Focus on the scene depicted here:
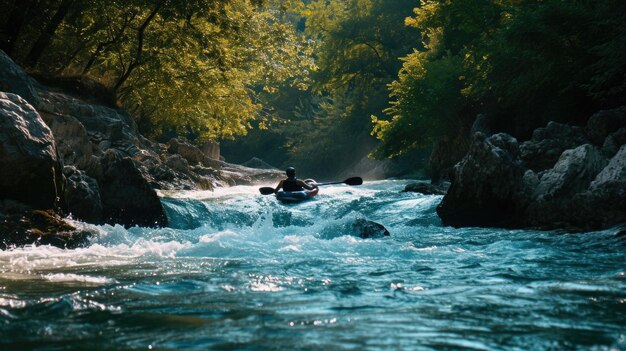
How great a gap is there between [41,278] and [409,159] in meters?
34.8

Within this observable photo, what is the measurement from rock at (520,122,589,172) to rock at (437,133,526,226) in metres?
2.15

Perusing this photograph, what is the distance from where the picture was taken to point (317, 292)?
6246 mm

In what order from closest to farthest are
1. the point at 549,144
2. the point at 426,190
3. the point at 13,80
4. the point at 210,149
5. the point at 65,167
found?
the point at 65,167 → the point at 13,80 → the point at 549,144 → the point at 426,190 → the point at 210,149

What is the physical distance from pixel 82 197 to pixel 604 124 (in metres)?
11.7

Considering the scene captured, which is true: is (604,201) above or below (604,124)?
below

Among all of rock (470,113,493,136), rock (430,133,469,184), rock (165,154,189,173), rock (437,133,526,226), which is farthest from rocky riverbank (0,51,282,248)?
rock (430,133,469,184)

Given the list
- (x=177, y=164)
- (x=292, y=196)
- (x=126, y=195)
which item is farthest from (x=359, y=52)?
(x=126, y=195)

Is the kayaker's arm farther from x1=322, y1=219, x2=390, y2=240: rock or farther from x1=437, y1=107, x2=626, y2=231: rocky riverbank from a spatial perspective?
x1=322, y1=219, x2=390, y2=240: rock

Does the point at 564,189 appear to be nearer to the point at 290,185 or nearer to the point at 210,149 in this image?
the point at 290,185

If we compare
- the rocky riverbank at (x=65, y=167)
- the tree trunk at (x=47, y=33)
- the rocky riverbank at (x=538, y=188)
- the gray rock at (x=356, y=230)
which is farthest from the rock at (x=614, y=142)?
the tree trunk at (x=47, y=33)

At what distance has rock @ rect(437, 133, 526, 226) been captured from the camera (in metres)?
13.0

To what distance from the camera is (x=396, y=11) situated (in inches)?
1705

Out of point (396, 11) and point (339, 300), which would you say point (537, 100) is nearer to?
point (339, 300)

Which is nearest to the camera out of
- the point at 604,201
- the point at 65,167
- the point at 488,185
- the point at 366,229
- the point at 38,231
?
the point at 38,231
